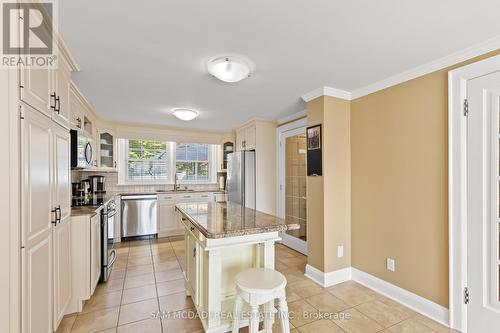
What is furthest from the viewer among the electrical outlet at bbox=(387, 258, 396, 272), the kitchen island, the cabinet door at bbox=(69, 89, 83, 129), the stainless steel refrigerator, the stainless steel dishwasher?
the stainless steel dishwasher

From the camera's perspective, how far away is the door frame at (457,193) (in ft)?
6.27

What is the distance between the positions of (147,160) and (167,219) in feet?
4.51

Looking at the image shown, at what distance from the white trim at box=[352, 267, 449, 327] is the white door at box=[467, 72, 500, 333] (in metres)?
0.19

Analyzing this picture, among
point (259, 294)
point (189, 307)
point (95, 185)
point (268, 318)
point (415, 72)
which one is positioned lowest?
point (189, 307)

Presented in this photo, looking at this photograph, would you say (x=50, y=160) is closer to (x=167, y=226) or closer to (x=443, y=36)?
(x=443, y=36)

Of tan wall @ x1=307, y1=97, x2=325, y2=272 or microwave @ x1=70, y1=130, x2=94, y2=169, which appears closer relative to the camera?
microwave @ x1=70, y1=130, x2=94, y2=169

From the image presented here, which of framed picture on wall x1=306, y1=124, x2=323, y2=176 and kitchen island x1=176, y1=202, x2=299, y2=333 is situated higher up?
framed picture on wall x1=306, y1=124, x2=323, y2=176

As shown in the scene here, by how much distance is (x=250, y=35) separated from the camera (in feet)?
5.52

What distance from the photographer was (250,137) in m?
4.43

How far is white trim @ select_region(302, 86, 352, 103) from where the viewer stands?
9.01 ft

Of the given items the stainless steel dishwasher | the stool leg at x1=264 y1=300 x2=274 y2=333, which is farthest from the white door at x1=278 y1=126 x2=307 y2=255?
the stainless steel dishwasher

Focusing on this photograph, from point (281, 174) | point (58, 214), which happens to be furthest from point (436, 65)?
point (58, 214)

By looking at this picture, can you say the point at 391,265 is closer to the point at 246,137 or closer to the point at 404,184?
the point at 404,184

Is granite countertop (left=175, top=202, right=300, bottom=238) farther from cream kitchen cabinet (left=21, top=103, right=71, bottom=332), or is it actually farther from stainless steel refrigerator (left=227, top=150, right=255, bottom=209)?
stainless steel refrigerator (left=227, top=150, right=255, bottom=209)
